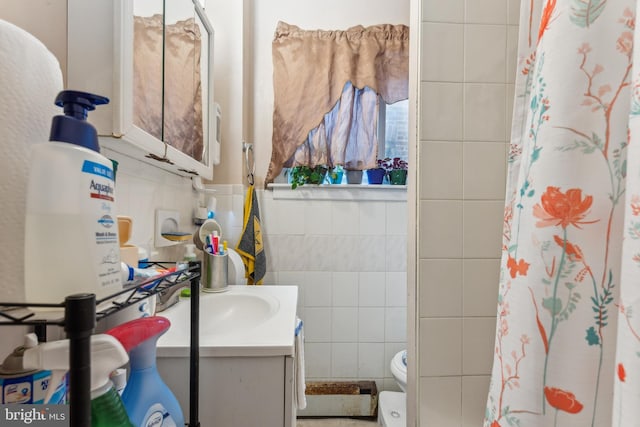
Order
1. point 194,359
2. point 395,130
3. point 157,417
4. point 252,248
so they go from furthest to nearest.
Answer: point 395,130 → point 252,248 → point 194,359 → point 157,417

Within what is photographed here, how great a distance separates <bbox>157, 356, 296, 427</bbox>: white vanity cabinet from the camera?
27.5 inches

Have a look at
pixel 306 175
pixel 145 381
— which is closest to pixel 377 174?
pixel 306 175

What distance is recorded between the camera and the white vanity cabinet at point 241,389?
2.29 feet

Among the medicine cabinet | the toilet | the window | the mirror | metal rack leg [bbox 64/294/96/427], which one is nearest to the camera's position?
metal rack leg [bbox 64/294/96/427]

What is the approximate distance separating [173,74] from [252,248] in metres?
0.94

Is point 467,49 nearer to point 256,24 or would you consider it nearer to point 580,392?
point 580,392

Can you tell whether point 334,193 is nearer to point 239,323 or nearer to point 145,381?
point 239,323

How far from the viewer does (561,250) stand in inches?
18.5

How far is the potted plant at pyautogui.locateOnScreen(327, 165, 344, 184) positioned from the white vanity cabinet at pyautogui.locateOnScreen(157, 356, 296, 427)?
127cm

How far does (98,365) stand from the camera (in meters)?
0.34

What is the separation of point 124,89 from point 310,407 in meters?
1.80

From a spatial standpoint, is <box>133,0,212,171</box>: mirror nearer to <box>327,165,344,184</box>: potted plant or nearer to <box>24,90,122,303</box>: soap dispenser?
<box>24,90,122,303</box>: soap dispenser

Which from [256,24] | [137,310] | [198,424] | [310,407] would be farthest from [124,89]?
[310,407]

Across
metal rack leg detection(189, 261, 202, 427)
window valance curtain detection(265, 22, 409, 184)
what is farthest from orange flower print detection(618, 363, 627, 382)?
window valance curtain detection(265, 22, 409, 184)
